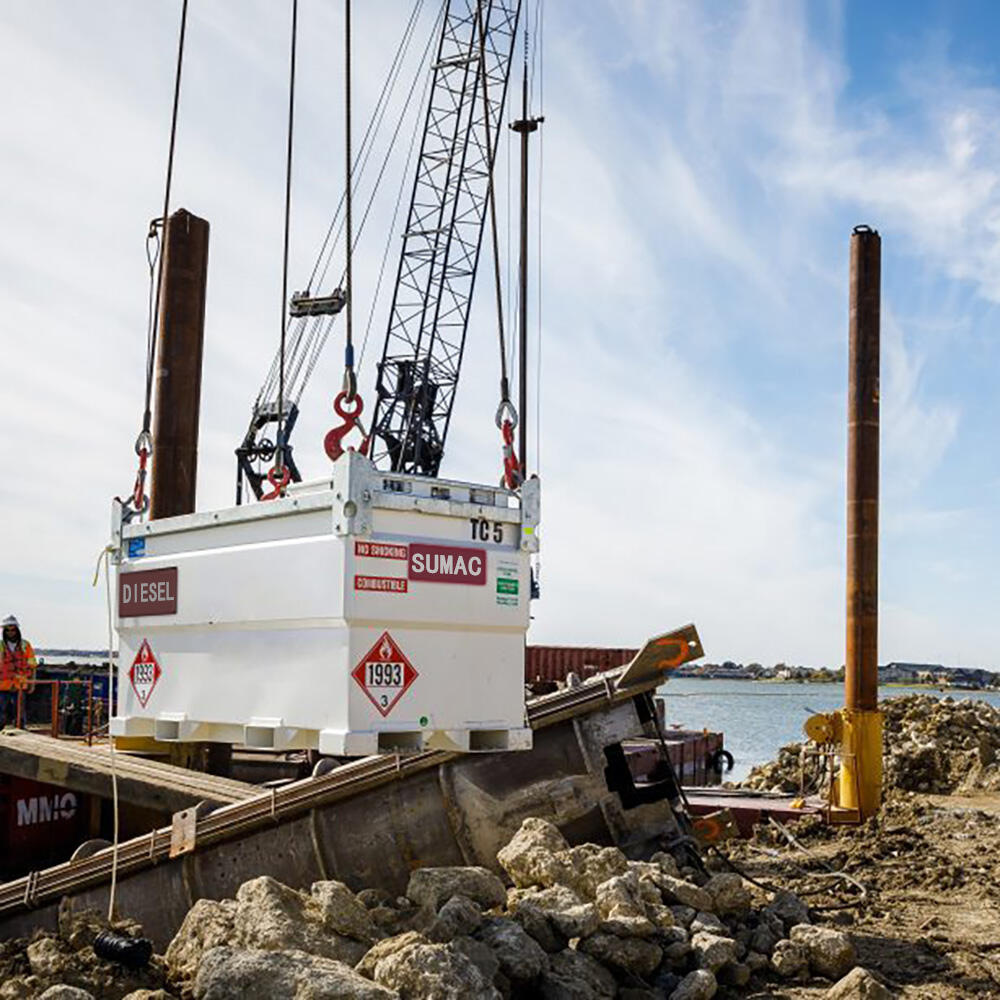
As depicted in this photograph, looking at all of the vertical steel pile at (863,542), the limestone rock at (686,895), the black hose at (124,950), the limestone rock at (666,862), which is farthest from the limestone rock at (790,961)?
the vertical steel pile at (863,542)

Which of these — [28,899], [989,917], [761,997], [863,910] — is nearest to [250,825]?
[28,899]

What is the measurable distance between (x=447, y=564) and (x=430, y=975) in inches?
77.8

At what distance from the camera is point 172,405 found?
12.7 m

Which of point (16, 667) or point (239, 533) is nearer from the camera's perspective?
point (239, 533)

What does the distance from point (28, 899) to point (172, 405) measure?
5988 millimetres

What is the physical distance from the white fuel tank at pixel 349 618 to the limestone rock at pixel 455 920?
1.24 metres

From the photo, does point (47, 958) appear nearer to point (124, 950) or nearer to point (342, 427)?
point (124, 950)

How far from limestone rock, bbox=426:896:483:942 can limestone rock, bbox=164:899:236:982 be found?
1.09 m

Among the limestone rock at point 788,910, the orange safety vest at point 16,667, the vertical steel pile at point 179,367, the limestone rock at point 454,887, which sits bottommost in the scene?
the limestone rock at point 788,910

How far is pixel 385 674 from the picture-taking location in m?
5.73

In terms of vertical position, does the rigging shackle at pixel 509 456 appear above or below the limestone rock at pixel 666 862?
above

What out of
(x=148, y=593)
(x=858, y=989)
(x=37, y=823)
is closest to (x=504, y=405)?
(x=148, y=593)

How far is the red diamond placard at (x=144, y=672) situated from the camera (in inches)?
267

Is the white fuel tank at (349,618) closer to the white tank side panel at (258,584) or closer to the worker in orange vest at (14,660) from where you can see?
the white tank side panel at (258,584)
